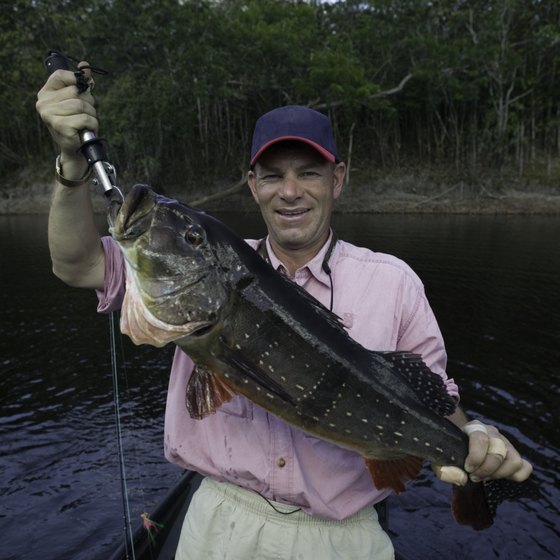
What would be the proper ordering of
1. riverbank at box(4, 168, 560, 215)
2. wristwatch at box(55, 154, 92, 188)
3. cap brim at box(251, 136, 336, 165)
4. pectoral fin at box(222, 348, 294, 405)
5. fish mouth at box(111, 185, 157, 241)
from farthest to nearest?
riverbank at box(4, 168, 560, 215)
cap brim at box(251, 136, 336, 165)
wristwatch at box(55, 154, 92, 188)
pectoral fin at box(222, 348, 294, 405)
fish mouth at box(111, 185, 157, 241)

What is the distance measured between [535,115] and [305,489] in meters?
43.3

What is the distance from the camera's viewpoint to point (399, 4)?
3459 centimetres

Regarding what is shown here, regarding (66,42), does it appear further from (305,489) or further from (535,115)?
(305,489)

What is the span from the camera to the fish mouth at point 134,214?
99.0 inches

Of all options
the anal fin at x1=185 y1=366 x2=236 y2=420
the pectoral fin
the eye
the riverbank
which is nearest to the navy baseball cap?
the eye

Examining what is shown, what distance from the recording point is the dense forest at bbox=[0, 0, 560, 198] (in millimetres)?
32188

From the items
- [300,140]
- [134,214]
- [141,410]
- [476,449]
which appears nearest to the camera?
[134,214]

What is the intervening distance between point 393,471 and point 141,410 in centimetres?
665

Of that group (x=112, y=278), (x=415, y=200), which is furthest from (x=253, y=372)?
(x=415, y=200)

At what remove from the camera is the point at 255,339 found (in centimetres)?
266

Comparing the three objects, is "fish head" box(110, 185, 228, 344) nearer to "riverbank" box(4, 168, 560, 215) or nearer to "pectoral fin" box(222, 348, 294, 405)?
"pectoral fin" box(222, 348, 294, 405)

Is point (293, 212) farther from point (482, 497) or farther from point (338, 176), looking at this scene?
point (482, 497)

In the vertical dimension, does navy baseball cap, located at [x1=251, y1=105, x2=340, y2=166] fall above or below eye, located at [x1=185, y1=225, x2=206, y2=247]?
above

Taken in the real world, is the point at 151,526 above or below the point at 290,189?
below
